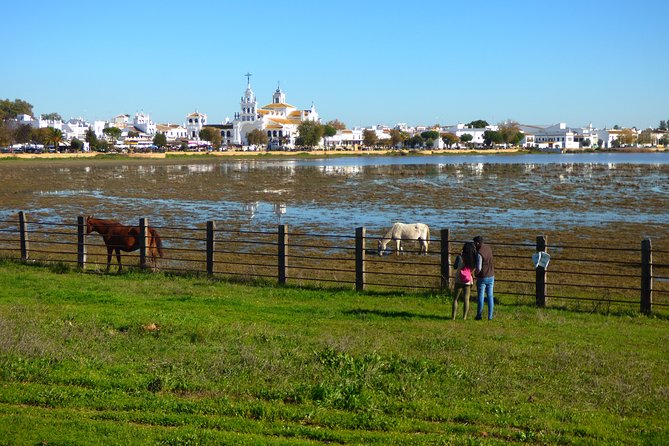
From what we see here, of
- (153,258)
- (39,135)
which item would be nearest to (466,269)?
(153,258)

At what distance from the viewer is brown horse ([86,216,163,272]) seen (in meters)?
19.6

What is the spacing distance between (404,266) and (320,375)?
13.6m

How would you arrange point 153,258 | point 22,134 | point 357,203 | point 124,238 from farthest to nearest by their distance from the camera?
point 22,134
point 357,203
point 124,238
point 153,258

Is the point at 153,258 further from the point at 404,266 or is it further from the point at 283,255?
the point at 404,266

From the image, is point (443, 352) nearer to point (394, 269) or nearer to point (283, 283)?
point (283, 283)

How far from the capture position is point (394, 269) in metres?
22.0

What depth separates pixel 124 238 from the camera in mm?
19969

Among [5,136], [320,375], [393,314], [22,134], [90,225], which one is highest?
[22,134]

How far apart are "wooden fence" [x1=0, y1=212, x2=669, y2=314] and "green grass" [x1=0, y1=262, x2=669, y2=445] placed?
146 cm

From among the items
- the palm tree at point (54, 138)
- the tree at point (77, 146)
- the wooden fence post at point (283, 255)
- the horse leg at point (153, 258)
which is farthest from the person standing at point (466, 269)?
the tree at point (77, 146)

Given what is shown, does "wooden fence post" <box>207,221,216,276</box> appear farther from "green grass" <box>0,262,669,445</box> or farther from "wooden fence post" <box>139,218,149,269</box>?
"green grass" <box>0,262,669,445</box>

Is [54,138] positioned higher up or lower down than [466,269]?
higher up

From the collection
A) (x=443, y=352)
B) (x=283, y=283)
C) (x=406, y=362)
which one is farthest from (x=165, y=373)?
(x=283, y=283)

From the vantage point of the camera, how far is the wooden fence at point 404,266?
15844mm
